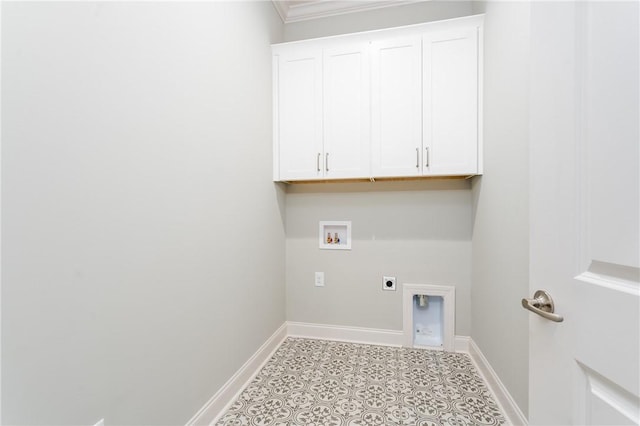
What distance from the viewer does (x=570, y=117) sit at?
0.56 m

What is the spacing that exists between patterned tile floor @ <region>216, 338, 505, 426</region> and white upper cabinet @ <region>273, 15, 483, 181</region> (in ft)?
4.39

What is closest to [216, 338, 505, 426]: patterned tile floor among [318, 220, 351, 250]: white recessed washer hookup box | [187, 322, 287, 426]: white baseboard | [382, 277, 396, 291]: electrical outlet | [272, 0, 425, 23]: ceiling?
[187, 322, 287, 426]: white baseboard

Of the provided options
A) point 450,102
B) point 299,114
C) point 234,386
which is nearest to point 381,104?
point 450,102

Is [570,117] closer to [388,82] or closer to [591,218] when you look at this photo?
[591,218]

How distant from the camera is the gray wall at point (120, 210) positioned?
69 centimetres

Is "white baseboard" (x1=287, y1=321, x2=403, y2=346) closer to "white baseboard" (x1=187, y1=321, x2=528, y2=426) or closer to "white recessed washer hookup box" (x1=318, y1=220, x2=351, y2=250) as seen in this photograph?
"white baseboard" (x1=187, y1=321, x2=528, y2=426)

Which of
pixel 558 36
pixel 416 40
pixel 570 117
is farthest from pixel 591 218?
pixel 416 40

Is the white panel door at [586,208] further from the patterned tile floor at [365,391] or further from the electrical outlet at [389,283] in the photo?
the electrical outlet at [389,283]

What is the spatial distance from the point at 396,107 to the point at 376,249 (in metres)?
1.11

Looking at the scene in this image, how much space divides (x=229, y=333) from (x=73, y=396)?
2.65ft

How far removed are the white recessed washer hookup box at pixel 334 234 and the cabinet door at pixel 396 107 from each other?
568 millimetres

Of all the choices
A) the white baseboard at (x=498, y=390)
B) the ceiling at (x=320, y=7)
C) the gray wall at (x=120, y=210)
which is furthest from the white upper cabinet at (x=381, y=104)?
the white baseboard at (x=498, y=390)

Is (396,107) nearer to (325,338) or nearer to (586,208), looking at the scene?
(586,208)

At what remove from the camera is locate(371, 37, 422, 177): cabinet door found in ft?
6.31
